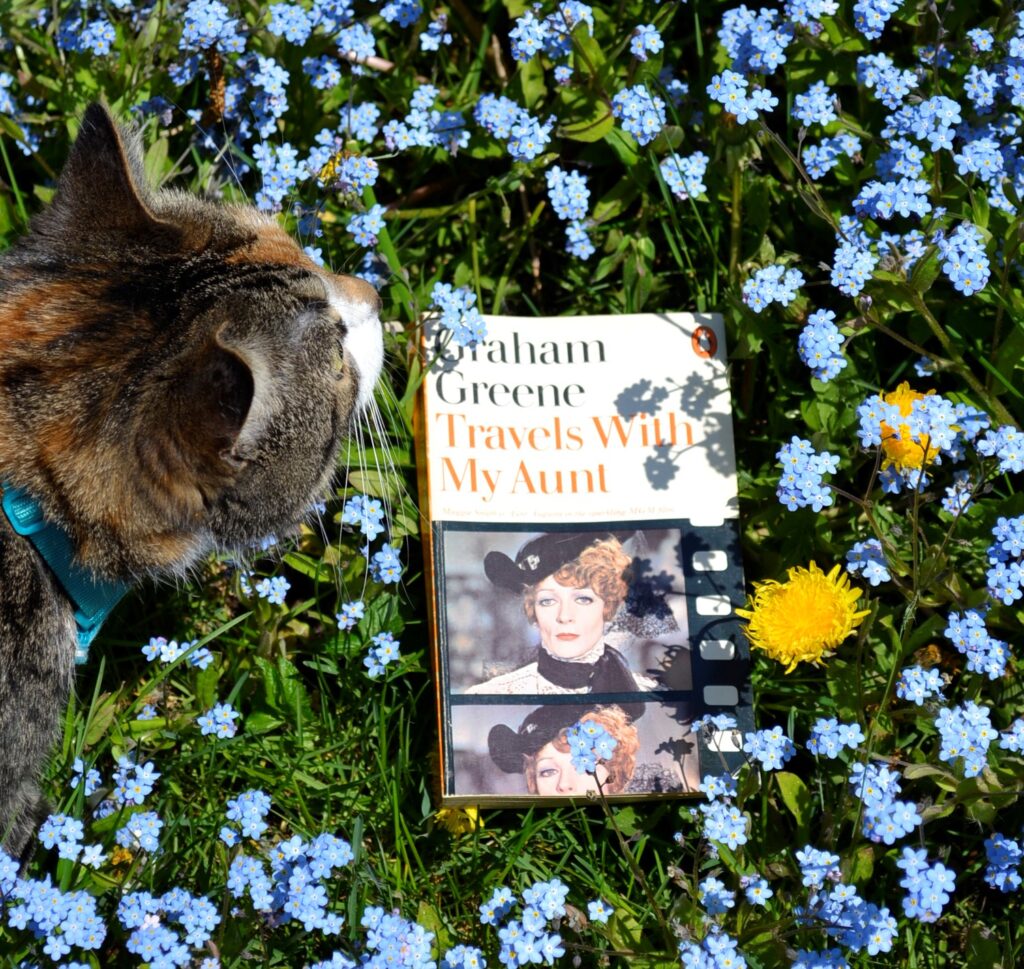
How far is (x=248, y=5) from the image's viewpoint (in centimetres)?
234

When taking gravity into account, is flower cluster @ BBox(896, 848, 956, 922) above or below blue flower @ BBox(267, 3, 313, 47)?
below

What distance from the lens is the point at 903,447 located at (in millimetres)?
1871

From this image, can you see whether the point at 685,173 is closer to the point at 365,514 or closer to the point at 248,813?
the point at 365,514

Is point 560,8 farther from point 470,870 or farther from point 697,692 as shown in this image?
point 470,870

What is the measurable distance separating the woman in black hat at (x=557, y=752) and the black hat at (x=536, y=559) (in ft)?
0.79

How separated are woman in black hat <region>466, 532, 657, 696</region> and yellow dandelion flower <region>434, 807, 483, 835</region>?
8.4 inches

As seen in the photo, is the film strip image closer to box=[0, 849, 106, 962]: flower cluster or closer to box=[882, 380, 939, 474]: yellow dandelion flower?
box=[882, 380, 939, 474]: yellow dandelion flower

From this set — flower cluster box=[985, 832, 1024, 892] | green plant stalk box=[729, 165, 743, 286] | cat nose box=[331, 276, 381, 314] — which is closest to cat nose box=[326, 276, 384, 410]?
cat nose box=[331, 276, 381, 314]

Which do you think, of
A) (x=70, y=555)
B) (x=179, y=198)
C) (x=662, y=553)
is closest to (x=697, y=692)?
(x=662, y=553)

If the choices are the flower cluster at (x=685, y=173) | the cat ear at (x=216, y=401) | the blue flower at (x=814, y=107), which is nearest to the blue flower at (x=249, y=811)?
the cat ear at (x=216, y=401)

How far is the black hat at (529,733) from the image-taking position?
2047mm

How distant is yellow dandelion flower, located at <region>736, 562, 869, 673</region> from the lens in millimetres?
1840

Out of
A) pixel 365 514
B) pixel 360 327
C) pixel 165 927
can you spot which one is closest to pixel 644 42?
pixel 360 327

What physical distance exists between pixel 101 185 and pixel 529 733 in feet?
3.78
